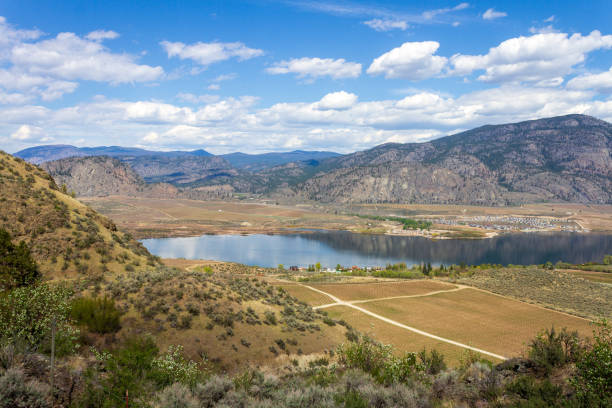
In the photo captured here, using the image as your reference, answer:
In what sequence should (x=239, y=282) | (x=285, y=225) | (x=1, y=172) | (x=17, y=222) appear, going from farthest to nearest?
(x=285, y=225) → (x=1, y=172) → (x=239, y=282) → (x=17, y=222)

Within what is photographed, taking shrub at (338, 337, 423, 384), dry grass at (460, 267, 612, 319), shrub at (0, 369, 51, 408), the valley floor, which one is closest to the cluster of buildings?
the valley floor

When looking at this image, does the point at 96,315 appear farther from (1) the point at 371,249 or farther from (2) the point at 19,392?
(1) the point at 371,249

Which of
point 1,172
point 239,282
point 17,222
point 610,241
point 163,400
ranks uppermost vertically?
point 1,172

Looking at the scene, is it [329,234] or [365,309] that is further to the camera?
[329,234]

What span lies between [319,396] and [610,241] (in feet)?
547

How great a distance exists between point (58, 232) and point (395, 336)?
26.7m

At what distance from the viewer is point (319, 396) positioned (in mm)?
9844

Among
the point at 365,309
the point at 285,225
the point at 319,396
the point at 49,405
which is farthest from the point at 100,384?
the point at 285,225

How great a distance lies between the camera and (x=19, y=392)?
786cm

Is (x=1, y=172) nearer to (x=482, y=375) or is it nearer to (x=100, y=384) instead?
(x=100, y=384)

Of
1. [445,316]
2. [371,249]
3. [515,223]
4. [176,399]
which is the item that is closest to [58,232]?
[176,399]

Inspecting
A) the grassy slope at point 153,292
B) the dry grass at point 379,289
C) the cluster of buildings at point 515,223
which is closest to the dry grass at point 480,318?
the dry grass at point 379,289

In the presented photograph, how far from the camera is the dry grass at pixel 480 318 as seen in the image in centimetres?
3002

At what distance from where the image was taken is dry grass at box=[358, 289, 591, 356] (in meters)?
30.0
